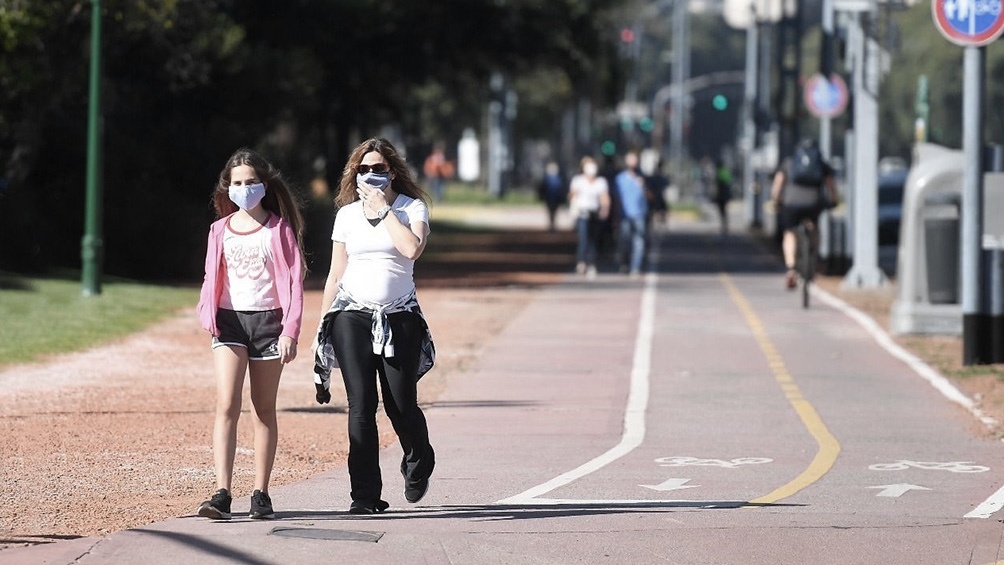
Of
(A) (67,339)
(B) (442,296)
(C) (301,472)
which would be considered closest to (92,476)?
(C) (301,472)

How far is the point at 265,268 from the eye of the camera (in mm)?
8852

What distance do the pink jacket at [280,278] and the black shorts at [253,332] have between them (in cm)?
4

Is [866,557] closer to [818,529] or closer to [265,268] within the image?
[818,529]

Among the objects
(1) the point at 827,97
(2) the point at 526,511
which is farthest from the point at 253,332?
(1) the point at 827,97

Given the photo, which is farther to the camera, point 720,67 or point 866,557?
point 720,67

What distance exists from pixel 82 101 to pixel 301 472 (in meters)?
18.4

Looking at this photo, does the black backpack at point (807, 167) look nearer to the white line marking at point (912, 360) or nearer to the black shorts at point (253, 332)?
the white line marking at point (912, 360)

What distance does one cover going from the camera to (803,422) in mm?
13180

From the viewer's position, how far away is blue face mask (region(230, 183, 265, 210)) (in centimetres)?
882

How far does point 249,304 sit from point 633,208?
2142 centimetres

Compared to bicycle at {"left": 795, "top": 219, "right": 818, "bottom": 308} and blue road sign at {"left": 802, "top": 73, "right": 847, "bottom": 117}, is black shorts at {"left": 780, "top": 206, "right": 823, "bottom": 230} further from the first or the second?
blue road sign at {"left": 802, "top": 73, "right": 847, "bottom": 117}

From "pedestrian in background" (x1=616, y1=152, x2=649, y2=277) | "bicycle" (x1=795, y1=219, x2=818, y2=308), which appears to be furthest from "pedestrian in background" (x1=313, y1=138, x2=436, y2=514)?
"pedestrian in background" (x1=616, y1=152, x2=649, y2=277)

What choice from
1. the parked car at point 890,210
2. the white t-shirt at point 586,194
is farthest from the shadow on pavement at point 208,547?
the parked car at point 890,210

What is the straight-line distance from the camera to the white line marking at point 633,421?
399 inches
